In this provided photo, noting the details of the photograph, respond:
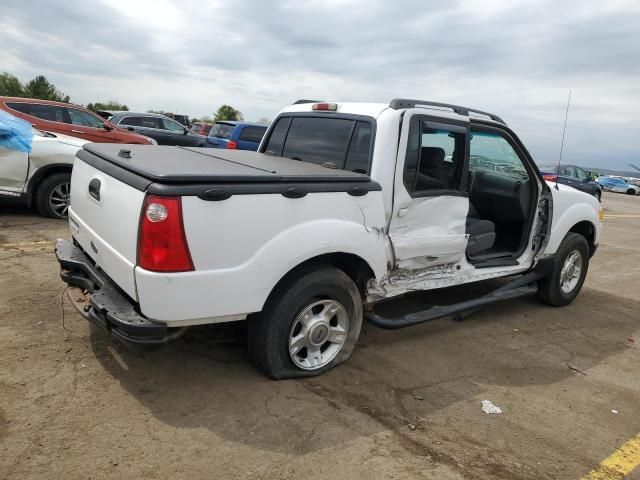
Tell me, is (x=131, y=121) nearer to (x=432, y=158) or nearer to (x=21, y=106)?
(x=21, y=106)

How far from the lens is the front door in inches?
146

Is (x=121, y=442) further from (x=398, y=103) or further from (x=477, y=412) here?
(x=398, y=103)

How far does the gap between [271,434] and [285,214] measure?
4.07 ft

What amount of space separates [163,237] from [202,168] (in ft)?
1.86


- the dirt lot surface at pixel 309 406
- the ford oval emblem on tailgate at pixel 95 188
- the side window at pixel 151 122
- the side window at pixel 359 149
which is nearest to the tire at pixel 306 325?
the dirt lot surface at pixel 309 406

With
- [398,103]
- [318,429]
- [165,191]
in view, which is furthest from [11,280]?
[398,103]

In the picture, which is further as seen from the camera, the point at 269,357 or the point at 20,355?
the point at 20,355

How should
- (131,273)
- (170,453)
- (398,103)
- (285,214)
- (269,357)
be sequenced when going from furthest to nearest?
(398,103), (269,357), (285,214), (131,273), (170,453)

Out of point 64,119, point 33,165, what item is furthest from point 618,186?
point 33,165

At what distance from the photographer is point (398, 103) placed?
374 cm

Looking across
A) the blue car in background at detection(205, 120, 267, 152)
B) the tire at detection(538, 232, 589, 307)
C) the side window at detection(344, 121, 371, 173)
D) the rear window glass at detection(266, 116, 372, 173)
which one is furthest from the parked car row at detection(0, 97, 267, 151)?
the tire at detection(538, 232, 589, 307)

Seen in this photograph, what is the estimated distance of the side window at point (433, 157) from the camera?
12.3 ft

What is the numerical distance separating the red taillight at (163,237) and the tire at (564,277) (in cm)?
408

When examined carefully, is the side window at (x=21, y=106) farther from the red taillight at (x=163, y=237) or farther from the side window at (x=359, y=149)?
the red taillight at (x=163, y=237)
